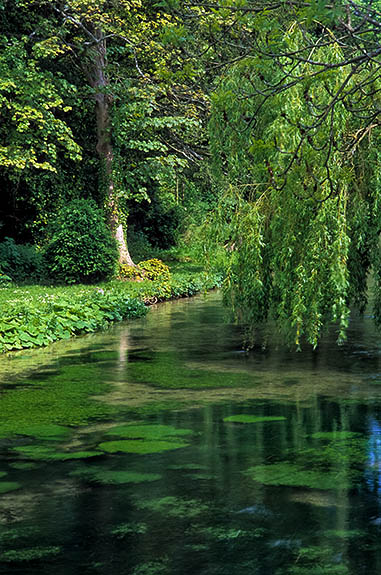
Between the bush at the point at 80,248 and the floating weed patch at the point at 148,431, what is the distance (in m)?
17.0

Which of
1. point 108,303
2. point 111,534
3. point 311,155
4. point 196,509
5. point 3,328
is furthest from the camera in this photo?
point 108,303

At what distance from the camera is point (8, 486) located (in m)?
7.72

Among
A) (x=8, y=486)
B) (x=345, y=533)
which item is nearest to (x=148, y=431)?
(x=8, y=486)

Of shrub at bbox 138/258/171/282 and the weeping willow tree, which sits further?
shrub at bbox 138/258/171/282

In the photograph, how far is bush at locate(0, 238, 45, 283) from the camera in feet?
90.7

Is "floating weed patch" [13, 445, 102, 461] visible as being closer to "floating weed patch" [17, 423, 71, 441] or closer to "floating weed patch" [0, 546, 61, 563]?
"floating weed patch" [17, 423, 71, 441]

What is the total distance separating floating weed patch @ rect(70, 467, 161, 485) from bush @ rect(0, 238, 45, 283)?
19.4 metres

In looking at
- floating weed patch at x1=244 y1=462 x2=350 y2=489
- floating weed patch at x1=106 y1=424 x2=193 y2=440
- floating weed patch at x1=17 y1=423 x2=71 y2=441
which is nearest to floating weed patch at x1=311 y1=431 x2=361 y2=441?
floating weed patch at x1=244 y1=462 x2=350 y2=489

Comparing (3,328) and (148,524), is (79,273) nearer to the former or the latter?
(3,328)

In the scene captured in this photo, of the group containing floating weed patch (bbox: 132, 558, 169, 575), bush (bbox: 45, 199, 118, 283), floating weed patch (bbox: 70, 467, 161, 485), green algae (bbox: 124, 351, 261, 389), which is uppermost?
bush (bbox: 45, 199, 118, 283)

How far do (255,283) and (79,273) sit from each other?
45.1ft

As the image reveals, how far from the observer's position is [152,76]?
97.0 ft

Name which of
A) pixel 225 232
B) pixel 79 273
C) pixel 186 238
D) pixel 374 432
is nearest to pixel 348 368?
pixel 225 232

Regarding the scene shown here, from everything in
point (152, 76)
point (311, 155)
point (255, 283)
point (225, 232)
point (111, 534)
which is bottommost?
point (111, 534)
